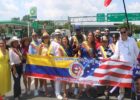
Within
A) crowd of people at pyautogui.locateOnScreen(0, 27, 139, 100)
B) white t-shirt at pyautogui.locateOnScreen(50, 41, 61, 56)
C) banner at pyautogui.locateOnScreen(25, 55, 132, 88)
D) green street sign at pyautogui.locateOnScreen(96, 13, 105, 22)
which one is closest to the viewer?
crowd of people at pyautogui.locateOnScreen(0, 27, 139, 100)

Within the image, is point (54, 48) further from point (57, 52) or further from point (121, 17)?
point (121, 17)

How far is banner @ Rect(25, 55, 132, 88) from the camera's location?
976 cm

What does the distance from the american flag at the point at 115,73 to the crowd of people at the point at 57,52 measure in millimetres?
164

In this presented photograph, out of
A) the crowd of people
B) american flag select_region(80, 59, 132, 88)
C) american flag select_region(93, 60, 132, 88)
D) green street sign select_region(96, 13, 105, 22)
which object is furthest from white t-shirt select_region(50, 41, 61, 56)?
green street sign select_region(96, 13, 105, 22)

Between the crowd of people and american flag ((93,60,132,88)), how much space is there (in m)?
0.16

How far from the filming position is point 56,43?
1067 centimetres

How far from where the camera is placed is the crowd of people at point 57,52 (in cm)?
963

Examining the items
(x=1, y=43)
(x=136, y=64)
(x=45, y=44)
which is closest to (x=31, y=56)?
(x=45, y=44)

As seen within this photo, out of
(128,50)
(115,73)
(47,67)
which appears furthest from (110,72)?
(47,67)

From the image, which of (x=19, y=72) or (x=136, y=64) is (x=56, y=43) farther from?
(x=136, y=64)

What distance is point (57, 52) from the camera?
35.7 ft

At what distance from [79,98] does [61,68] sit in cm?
99

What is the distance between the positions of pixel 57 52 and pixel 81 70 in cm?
93

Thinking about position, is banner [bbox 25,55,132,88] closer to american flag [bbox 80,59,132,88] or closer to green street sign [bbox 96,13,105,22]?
american flag [bbox 80,59,132,88]
